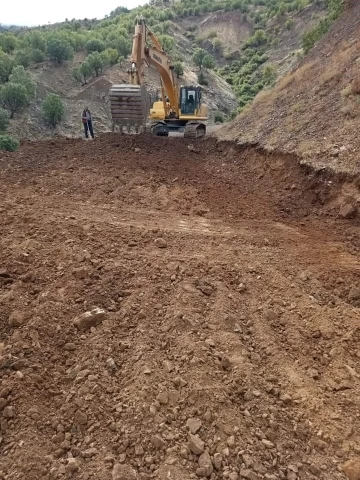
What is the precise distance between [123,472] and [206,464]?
615 mm

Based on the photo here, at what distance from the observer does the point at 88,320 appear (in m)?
4.53

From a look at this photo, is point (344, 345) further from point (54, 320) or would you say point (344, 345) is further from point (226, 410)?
point (54, 320)

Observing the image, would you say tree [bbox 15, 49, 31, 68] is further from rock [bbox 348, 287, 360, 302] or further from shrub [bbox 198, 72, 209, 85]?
rock [bbox 348, 287, 360, 302]

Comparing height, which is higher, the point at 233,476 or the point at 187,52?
the point at 187,52

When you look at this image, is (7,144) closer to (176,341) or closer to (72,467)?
(176,341)

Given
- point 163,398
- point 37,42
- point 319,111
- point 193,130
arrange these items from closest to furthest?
point 163,398, point 319,111, point 193,130, point 37,42

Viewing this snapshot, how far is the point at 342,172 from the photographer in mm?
8719

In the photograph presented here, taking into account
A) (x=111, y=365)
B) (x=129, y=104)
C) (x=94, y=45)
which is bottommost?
(x=111, y=365)

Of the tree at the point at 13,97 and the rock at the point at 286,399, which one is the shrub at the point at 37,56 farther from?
the rock at the point at 286,399

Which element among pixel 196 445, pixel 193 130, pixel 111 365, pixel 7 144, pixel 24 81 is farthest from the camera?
pixel 24 81

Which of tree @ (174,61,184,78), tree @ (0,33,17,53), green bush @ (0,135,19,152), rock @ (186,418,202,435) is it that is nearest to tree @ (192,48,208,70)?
tree @ (174,61,184,78)

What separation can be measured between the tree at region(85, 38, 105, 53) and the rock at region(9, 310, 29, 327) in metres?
27.3

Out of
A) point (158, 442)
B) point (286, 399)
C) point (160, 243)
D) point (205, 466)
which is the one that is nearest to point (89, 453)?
point (158, 442)

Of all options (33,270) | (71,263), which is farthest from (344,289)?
(33,270)
